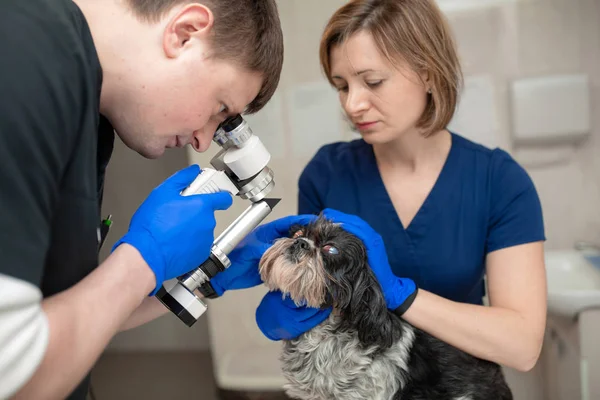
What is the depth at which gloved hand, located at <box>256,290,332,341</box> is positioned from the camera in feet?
3.89

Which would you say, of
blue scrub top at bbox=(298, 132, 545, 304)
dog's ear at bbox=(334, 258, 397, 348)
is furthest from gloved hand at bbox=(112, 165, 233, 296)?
blue scrub top at bbox=(298, 132, 545, 304)

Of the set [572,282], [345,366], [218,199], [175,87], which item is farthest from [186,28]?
[572,282]

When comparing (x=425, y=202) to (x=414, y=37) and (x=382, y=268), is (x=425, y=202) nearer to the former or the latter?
(x=382, y=268)

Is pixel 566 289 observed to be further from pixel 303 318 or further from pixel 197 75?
pixel 197 75

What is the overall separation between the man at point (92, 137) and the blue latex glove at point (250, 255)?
10.4 inches

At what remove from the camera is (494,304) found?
1.32 m

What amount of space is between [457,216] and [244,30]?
80 centimetres

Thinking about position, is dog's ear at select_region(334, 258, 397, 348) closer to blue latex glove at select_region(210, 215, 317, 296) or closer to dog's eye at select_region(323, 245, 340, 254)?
dog's eye at select_region(323, 245, 340, 254)

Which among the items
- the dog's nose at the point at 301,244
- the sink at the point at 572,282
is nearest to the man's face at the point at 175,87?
the dog's nose at the point at 301,244

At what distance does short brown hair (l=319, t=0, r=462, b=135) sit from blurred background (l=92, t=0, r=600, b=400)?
2.38 ft

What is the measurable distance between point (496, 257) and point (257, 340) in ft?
4.28

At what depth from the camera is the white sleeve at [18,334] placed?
1.73 feet

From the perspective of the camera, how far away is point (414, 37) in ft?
4.21

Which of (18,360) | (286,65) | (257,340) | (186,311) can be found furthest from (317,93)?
(18,360)
